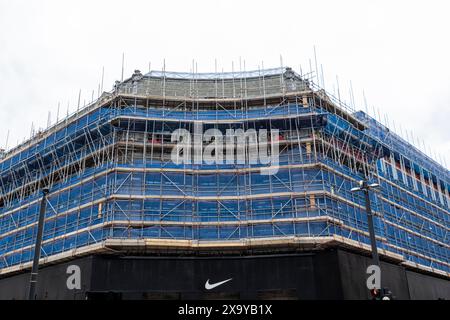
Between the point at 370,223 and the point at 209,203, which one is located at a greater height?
the point at 209,203

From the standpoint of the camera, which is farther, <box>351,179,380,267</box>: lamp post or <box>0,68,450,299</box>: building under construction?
<box>0,68,450,299</box>: building under construction

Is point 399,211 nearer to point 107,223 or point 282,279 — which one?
point 282,279

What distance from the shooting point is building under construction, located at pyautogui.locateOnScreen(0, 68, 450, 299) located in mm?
28234

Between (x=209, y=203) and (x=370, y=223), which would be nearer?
(x=370, y=223)

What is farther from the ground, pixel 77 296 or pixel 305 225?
pixel 305 225

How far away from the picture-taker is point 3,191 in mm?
41500

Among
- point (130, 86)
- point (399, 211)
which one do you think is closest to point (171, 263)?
point (130, 86)

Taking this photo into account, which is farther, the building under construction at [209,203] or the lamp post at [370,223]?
the building under construction at [209,203]

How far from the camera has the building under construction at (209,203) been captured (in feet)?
92.6

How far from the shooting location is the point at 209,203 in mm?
30391

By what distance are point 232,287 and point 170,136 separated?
37.1 feet
